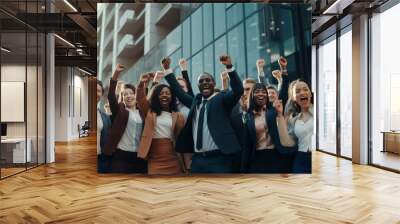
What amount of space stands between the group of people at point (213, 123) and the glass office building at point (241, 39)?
0.60ft

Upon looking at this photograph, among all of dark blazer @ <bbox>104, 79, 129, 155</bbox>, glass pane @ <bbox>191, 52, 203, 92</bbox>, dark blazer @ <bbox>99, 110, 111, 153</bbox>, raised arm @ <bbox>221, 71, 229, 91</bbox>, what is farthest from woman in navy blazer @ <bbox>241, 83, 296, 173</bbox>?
dark blazer @ <bbox>99, 110, 111, 153</bbox>

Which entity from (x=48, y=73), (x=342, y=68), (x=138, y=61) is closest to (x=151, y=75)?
(x=138, y=61)

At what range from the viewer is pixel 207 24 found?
278 inches

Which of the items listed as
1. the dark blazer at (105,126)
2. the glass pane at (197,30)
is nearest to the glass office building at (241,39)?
the glass pane at (197,30)

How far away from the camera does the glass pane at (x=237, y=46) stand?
6984 mm

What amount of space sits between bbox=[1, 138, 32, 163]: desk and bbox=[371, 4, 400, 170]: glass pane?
7349 mm

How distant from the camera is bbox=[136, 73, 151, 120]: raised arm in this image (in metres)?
6.90

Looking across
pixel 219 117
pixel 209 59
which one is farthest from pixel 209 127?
pixel 209 59

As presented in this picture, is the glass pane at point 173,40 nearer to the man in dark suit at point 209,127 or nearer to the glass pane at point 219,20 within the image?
the man in dark suit at point 209,127

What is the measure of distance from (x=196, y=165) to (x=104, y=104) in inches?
78.1

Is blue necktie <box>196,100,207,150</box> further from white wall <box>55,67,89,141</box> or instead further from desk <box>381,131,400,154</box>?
white wall <box>55,67,89,141</box>

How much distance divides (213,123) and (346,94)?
14.7 ft

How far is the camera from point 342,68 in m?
9.93

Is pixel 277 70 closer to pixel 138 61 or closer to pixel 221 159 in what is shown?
pixel 221 159
